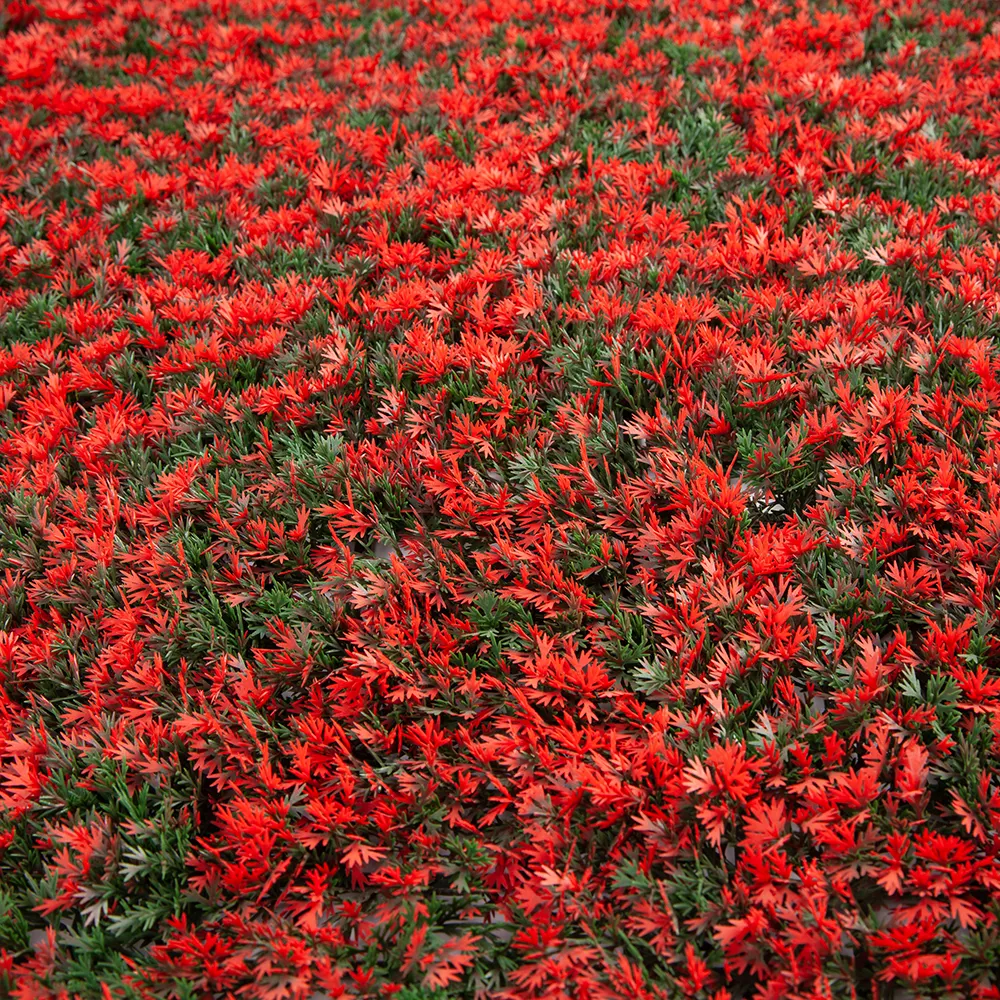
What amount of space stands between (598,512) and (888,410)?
3.06ft

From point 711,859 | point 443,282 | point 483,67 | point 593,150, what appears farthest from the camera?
point 483,67

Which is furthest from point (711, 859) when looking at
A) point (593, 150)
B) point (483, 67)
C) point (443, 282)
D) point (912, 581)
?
point (483, 67)

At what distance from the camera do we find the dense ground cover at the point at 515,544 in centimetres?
211

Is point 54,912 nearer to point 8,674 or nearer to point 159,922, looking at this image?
point 159,922

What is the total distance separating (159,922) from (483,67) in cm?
404

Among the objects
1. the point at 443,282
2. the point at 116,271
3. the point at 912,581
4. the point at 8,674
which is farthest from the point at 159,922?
the point at 116,271

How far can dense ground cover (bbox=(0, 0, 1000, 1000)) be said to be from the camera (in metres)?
2.11

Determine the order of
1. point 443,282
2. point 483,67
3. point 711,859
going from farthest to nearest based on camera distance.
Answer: point 483,67 < point 443,282 < point 711,859

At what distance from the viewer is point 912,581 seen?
8.10ft

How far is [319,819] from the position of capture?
2.22 m

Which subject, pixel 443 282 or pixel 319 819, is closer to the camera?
pixel 319 819

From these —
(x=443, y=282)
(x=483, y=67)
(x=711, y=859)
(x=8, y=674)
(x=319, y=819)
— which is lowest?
(x=711, y=859)

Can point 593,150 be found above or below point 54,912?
above

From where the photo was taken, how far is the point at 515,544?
2773mm
